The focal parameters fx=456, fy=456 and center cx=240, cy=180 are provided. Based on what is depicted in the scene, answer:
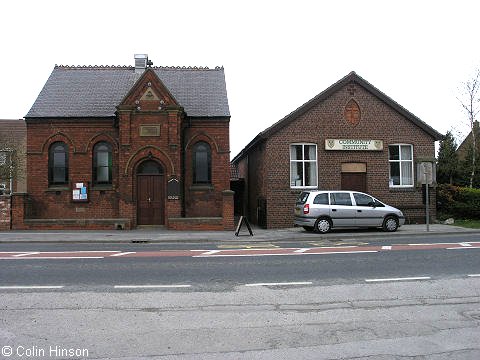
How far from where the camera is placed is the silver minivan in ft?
60.8

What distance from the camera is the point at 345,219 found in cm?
1878

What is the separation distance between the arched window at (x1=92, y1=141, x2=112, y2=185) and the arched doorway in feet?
7.12

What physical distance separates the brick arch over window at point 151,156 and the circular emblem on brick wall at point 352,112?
353 inches

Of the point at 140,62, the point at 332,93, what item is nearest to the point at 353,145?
the point at 332,93

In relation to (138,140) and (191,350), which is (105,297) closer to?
(191,350)

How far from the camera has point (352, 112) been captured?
2269 centimetres

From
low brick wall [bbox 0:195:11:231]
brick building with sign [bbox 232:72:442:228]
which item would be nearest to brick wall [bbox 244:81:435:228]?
brick building with sign [bbox 232:72:442:228]

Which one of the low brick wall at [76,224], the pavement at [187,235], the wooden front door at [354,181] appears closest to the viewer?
the pavement at [187,235]

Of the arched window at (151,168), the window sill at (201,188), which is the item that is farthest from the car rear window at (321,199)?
the arched window at (151,168)

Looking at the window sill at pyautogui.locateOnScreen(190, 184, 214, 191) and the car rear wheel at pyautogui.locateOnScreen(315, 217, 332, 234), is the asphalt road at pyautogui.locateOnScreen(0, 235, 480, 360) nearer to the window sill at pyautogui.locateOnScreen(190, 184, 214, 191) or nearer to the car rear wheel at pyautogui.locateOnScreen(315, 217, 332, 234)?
the car rear wheel at pyautogui.locateOnScreen(315, 217, 332, 234)

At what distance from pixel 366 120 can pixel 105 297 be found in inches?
718

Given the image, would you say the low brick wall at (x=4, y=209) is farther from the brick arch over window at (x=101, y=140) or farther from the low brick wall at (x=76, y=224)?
the brick arch over window at (x=101, y=140)

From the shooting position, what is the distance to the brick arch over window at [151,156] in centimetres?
2162

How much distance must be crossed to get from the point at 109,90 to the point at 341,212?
1448 centimetres
